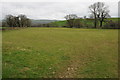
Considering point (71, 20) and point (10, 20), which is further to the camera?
point (71, 20)

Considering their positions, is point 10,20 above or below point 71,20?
below

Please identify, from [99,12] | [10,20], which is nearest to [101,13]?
[99,12]

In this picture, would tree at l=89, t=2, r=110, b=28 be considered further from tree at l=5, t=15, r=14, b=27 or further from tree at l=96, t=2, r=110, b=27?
tree at l=5, t=15, r=14, b=27

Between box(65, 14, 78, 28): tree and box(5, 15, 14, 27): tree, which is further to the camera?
box(65, 14, 78, 28): tree

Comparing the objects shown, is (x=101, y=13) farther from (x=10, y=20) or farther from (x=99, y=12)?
(x=10, y=20)

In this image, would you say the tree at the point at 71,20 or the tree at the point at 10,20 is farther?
the tree at the point at 71,20

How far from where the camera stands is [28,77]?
11.9 feet

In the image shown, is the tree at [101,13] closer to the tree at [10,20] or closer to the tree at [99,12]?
the tree at [99,12]

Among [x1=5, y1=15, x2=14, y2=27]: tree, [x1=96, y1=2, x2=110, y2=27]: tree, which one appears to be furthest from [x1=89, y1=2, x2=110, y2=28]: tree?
[x1=5, y1=15, x2=14, y2=27]: tree

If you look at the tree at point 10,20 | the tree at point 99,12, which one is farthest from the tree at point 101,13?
the tree at point 10,20

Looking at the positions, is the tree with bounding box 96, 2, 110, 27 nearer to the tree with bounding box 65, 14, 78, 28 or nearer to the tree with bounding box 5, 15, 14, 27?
the tree with bounding box 65, 14, 78, 28

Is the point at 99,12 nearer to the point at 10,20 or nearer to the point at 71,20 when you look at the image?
the point at 71,20

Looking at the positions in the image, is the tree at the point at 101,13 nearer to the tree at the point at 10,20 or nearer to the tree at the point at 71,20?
the tree at the point at 71,20

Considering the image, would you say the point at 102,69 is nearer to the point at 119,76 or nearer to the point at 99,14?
the point at 119,76
